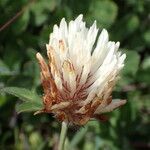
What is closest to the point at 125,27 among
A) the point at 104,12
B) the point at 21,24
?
the point at 104,12

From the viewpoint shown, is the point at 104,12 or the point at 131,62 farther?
the point at 104,12

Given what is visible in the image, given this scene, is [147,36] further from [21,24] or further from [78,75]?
[78,75]

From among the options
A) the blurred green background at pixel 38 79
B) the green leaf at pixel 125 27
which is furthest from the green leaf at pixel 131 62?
the green leaf at pixel 125 27

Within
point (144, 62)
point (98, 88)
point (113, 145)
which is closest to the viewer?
point (98, 88)

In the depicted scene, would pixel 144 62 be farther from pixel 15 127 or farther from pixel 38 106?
pixel 38 106

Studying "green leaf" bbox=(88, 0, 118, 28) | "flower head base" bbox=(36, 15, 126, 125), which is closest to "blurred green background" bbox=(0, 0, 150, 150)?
"green leaf" bbox=(88, 0, 118, 28)

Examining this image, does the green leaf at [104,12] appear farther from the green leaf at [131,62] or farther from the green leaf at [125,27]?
the green leaf at [131,62]

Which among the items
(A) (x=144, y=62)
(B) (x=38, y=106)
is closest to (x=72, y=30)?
(B) (x=38, y=106)
